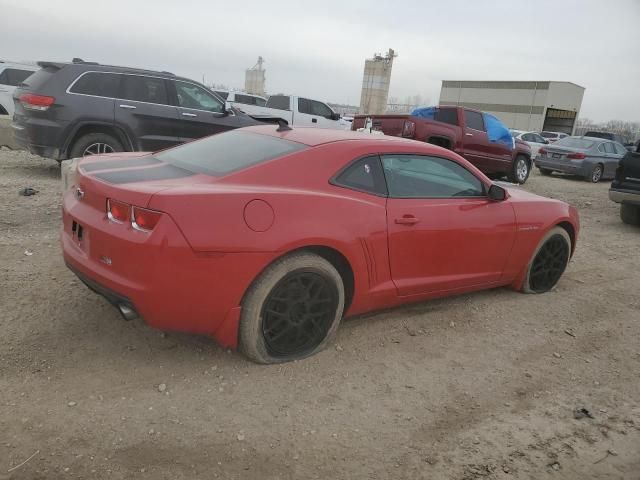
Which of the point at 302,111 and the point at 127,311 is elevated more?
the point at 302,111

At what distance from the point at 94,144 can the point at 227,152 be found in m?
4.76

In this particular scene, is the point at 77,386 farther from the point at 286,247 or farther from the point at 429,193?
the point at 429,193

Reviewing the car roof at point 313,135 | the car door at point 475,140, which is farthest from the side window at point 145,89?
the car door at point 475,140

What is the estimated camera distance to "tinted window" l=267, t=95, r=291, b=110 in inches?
614

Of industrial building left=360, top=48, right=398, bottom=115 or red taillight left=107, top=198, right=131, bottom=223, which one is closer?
red taillight left=107, top=198, right=131, bottom=223

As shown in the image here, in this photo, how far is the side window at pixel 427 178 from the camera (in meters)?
3.55

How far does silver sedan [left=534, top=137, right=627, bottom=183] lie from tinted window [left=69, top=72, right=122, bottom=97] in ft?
41.7

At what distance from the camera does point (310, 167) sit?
3.16m

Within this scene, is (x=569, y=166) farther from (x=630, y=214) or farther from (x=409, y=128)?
(x=409, y=128)

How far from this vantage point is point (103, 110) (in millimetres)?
7262

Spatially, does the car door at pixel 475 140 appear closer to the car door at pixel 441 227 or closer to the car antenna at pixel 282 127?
the car door at pixel 441 227

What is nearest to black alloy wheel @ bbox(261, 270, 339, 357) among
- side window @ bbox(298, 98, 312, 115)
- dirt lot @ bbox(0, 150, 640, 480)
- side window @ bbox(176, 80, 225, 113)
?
dirt lot @ bbox(0, 150, 640, 480)

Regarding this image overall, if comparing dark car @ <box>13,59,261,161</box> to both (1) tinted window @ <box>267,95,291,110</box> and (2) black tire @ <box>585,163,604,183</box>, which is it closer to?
(1) tinted window @ <box>267,95,291,110</box>

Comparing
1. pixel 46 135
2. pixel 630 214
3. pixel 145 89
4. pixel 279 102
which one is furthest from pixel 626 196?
pixel 279 102
